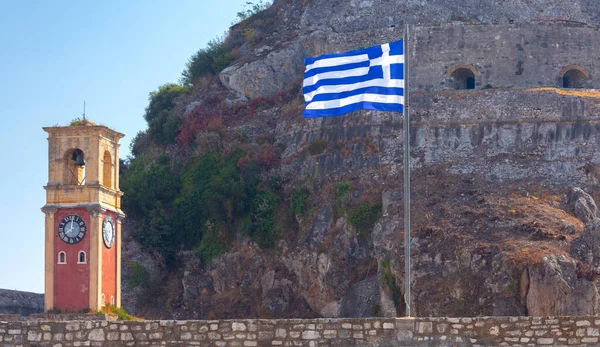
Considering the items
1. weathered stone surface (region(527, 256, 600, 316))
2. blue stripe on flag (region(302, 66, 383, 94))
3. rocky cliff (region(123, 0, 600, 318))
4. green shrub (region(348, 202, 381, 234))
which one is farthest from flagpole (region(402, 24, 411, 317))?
green shrub (region(348, 202, 381, 234))

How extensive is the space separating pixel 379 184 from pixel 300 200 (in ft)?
10.1

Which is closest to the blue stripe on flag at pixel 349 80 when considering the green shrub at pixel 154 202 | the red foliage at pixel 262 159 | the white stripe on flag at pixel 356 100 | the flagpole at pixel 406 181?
the white stripe on flag at pixel 356 100

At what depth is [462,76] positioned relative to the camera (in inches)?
2315

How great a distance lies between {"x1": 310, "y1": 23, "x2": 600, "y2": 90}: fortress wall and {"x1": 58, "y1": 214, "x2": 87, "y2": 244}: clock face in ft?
66.0

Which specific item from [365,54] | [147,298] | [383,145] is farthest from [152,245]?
[365,54]

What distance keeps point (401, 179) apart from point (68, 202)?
14.9 m

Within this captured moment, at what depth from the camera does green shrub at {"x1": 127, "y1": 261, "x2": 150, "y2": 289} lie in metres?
54.4

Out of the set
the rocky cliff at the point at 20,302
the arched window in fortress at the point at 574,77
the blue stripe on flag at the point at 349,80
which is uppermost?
the arched window in fortress at the point at 574,77

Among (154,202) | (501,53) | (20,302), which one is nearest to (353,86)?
(20,302)

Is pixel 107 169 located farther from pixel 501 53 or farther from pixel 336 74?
pixel 501 53

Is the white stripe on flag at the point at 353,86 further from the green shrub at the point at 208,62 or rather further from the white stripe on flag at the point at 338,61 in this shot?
the green shrub at the point at 208,62

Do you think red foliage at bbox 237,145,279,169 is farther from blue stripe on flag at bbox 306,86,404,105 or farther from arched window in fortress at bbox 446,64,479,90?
blue stripe on flag at bbox 306,86,404,105

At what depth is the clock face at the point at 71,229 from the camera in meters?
40.8

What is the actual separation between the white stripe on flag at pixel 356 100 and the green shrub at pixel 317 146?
25.7 metres
